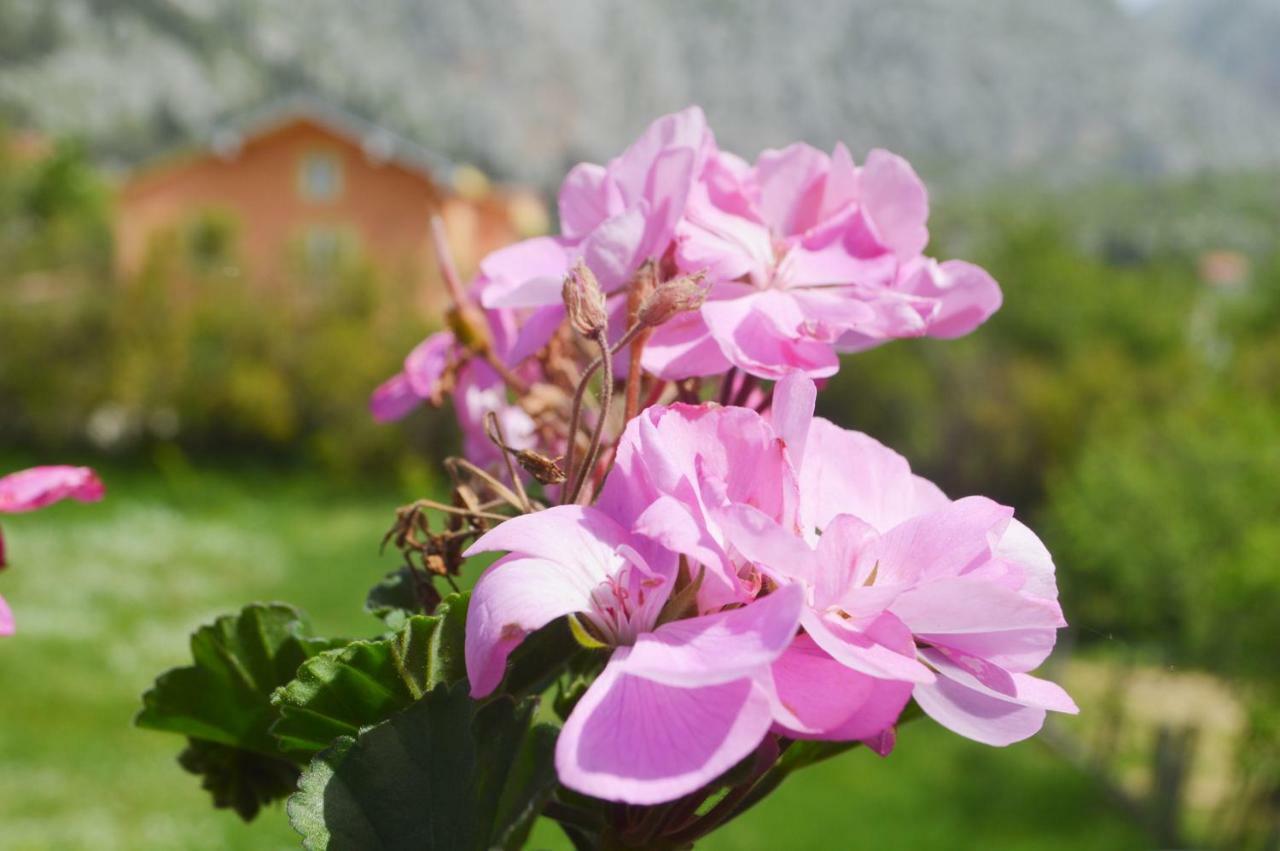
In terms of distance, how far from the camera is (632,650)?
1.56 ft

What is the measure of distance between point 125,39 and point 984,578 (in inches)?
2814

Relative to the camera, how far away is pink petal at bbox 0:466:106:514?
0.76 m

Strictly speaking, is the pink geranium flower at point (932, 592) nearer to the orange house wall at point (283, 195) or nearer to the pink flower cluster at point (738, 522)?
the pink flower cluster at point (738, 522)

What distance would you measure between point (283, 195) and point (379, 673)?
22387mm

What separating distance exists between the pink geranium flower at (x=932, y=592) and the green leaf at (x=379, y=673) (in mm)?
161

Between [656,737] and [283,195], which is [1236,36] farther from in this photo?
[656,737]

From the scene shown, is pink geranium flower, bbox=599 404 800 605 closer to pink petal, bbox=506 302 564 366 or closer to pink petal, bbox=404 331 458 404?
pink petal, bbox=506 302 564 366

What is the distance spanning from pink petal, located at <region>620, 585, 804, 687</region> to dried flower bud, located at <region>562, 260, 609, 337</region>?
0.15 meters

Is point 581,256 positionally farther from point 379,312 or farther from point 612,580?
point 379,312

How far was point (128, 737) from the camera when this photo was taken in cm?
855

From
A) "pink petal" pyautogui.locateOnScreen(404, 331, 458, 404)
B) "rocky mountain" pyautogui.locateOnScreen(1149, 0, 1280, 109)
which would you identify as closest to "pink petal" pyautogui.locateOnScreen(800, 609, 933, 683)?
"pink petal" pyautogui.locateOnScreen(404, 331, 458, 404)

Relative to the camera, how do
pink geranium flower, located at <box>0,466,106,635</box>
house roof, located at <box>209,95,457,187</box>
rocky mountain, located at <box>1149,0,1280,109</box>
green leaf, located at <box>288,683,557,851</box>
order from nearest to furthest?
1. green leaf, located at <box>288,683,557,851</box>
2. pink geranium flower, located at <box>0,466,106,635</box>
3. house roof, located at <box>209,95,457,187</box>
4. rocky mountain, located at <box>1149,0,1280,109</box>

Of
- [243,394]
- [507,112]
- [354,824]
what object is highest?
[354,824]

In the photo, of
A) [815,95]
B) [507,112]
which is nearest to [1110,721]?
[507,112]
